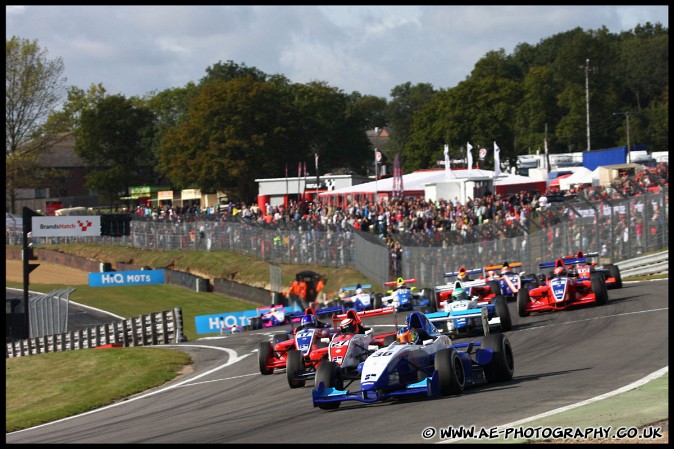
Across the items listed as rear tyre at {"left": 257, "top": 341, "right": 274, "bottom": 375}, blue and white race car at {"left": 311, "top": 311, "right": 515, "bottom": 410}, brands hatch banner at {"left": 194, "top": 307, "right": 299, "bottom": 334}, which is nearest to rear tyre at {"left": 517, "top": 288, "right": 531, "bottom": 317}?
rear tyre at {"left": 257, "top": 341, "right": 274, "bottom": 375}

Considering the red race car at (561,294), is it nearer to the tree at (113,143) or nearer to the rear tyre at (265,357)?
the rear tyre at (265,357)

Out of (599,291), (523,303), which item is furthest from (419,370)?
(599,291)

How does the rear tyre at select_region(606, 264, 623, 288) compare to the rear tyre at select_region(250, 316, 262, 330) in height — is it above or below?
above

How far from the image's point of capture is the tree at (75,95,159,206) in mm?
119688

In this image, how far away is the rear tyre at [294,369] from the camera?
1745cm

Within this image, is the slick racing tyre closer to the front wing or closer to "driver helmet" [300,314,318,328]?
the front wing

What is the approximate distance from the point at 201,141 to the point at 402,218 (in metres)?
55.5

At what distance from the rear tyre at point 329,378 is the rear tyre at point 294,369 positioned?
2.79 m

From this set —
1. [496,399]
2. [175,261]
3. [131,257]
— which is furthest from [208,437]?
[131,257]

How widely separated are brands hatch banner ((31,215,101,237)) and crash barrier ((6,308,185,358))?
3265 centimetres

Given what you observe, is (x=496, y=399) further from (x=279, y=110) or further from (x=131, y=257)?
(x=279, y=110)

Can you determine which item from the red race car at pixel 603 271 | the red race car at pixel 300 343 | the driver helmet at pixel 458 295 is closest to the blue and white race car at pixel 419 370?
the red race car at pixel 300 343

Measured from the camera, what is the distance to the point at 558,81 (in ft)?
420

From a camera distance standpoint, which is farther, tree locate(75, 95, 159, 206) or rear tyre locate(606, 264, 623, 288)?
tree locate(75, 95, 159, 206)
